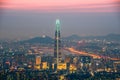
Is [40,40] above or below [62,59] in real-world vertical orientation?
above

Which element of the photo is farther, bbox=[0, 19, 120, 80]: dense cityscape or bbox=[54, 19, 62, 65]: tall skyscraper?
bbox=[54, 19, 62, 65]: tall skyscraper

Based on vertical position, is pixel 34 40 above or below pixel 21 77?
above

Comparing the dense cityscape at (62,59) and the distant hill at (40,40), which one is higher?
the distant hill at (40,40)

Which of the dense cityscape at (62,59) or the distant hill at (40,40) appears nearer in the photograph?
the dense cityscape at (62,59)

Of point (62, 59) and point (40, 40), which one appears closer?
point (40, 40)

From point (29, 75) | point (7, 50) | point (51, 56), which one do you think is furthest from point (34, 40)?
point (29, 75)

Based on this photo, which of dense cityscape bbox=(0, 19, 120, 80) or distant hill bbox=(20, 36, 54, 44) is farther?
distant hill bbox=(20, 36, 54, 44)

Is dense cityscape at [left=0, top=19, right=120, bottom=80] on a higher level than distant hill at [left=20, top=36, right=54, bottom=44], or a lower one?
lower

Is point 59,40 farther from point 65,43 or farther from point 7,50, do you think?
point 7,50
